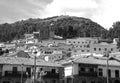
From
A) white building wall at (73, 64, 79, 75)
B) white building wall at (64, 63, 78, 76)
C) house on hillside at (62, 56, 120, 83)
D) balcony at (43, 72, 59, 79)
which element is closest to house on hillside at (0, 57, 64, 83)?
balcony at (43, 72, 59, 79)

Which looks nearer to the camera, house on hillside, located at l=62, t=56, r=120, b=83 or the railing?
the railing

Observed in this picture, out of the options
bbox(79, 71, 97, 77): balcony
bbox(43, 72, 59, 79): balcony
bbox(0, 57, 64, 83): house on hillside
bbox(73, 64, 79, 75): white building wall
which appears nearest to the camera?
bbox(0, 57, 64, 83): house on hillside

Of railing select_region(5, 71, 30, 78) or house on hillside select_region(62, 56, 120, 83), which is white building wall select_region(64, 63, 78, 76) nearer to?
house on hillside select_region(62, 56, 120, 83)

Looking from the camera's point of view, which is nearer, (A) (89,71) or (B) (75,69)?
(B) (75,69)

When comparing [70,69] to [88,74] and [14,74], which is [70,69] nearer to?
[88,74]

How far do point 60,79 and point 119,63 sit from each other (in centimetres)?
1283

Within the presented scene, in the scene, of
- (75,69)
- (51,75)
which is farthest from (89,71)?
(51,75)

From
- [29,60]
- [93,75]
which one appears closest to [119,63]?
[93,75]

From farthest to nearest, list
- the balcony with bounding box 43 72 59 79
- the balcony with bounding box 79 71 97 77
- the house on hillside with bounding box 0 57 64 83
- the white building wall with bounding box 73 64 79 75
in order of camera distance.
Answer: the balcony with bounding box 79 71 97 77, the white building wall with bounding box 73 64 79 75, the balcony with bounding box 43 72 59 79, the house on hillside with bounding box 0 57 64 83

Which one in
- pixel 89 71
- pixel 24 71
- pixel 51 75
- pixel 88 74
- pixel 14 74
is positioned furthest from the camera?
pixel 89 71

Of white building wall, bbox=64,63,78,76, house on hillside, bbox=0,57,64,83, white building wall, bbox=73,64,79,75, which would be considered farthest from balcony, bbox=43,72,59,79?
white building wall, bbox=73,64,79,75

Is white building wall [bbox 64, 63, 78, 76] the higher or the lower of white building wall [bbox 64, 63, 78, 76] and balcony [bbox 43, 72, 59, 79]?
the higher

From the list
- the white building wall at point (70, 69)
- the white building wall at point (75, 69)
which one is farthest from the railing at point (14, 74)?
the white building wall at point (75, 69)

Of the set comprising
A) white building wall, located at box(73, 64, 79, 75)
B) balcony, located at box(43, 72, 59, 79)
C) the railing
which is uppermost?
white building wall, located at box(73, 64, 79, 75)
